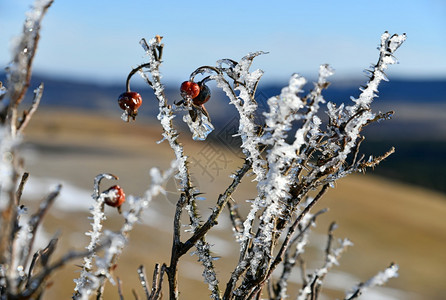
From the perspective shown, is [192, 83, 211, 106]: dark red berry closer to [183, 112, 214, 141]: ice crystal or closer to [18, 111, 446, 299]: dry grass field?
[183, 112, 214, 141]: ice crystal

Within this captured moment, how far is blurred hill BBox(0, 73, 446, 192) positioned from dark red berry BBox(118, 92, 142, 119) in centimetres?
44

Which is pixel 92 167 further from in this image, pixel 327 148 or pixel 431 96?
pixel 431 96

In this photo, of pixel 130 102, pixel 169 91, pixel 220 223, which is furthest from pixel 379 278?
pixel 169 91

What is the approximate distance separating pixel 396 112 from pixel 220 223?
5526 mm

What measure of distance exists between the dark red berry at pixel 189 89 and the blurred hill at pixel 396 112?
1.46 ft

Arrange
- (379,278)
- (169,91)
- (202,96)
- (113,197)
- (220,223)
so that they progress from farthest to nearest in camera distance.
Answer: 1. (169,91)
2. (220,223)
3. (379,278)
4. (202,96)
5. (113,197)

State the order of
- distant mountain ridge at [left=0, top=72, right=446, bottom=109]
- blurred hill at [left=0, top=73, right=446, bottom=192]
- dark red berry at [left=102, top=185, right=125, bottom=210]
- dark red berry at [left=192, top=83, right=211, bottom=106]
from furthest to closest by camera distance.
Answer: distant mountain ridge at [left=0, top=72, right=446, bottom=109], blurred hill at [left=0, top=73, right=446, bottom=192], dark red berry at [left=192, top=83, right=211, bottom=106], dark red berry at [left=102, top=185, right=125, bottom=210]

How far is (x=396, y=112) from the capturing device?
1248 centimetres

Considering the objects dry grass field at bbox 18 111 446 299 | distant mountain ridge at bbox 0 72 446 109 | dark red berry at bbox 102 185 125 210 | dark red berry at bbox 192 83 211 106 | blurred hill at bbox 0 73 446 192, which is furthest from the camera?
distant mountain ridge at bbox 0 72 446 109

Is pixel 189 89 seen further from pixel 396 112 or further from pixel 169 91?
pixel 169 91

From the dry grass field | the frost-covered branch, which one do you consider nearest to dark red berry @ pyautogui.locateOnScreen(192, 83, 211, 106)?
the frost-covered branch

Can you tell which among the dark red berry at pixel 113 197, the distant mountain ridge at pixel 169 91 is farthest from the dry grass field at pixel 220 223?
the distant mountain ridge at pixel 169 91

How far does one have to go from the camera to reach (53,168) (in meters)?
14.4

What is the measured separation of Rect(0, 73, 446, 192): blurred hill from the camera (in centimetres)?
2990
